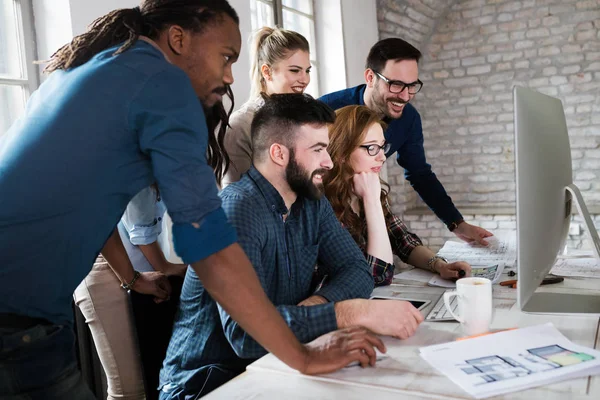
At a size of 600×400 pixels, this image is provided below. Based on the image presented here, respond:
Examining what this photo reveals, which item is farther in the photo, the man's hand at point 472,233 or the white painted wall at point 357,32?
the white painted wall at point 357,32

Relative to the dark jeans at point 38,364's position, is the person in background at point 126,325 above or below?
below

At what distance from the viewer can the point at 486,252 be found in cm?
217

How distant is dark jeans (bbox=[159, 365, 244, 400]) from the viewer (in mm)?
1363

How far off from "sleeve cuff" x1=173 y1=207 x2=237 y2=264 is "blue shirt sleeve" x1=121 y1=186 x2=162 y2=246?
87 centimetres

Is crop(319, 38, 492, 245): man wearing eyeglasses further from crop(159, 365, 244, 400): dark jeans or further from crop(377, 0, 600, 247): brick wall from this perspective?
crop(377, 0, 600, 247): brick wall

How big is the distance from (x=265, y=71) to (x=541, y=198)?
1.50 m

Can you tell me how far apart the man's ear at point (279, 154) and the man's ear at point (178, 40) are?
2.08 ft

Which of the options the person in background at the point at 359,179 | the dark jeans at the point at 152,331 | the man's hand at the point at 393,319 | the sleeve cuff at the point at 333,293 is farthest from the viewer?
the person in background at the point at 359,179

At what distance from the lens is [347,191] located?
207 centimetres

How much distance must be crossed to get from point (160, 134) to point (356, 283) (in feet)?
2.75

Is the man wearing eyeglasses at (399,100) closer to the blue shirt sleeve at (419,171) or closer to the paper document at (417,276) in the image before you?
the blue shirt sleeve at (419,171)

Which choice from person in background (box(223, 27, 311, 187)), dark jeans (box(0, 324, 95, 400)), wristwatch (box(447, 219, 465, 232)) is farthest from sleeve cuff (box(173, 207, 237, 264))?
wristwatch (box(447, 219, 465, 232))

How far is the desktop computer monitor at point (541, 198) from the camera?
1.16 meters

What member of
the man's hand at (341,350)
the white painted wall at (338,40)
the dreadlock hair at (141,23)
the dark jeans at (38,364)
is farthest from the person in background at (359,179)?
the white painted wall at (338,40)
